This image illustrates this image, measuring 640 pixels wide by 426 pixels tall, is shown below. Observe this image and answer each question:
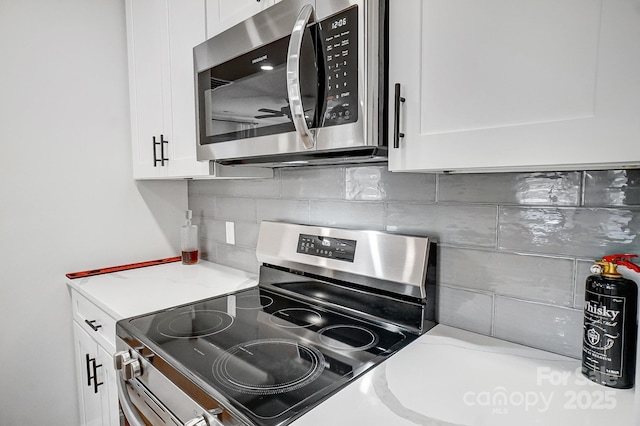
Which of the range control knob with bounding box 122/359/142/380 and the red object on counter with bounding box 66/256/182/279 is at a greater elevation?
the red object on counter with bounding box 66/256/182/279

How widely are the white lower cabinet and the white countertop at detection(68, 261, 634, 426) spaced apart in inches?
38.7

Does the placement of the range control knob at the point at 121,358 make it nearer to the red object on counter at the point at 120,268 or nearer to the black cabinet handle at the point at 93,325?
the black cabinet handle at the point at 93,325

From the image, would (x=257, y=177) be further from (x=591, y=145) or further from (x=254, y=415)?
(x=591, y=145)

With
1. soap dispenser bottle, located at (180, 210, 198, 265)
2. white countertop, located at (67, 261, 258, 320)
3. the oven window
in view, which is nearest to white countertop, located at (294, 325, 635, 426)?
the oven window

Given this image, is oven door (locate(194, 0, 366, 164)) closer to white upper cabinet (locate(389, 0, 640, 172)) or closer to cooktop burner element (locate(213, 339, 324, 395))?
white upper cabinet (locate(389, 0, 640, 172))

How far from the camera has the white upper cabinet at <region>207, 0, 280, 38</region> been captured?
1.05 m

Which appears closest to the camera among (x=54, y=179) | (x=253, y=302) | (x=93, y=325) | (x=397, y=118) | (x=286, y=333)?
(x=397, y=118)

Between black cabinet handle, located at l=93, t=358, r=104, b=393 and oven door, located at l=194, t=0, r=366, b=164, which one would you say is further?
black cabinet handle, located at l=93, t=358, r=104, b=393

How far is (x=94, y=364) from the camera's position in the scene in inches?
57.0

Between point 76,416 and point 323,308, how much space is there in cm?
143

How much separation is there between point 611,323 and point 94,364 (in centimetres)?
171

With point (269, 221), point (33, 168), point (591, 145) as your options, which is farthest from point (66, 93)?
point (591, 145)

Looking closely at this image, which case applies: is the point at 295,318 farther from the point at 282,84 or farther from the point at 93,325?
the point at 93,325

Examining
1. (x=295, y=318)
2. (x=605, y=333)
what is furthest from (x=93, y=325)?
(x=605, y=333)
